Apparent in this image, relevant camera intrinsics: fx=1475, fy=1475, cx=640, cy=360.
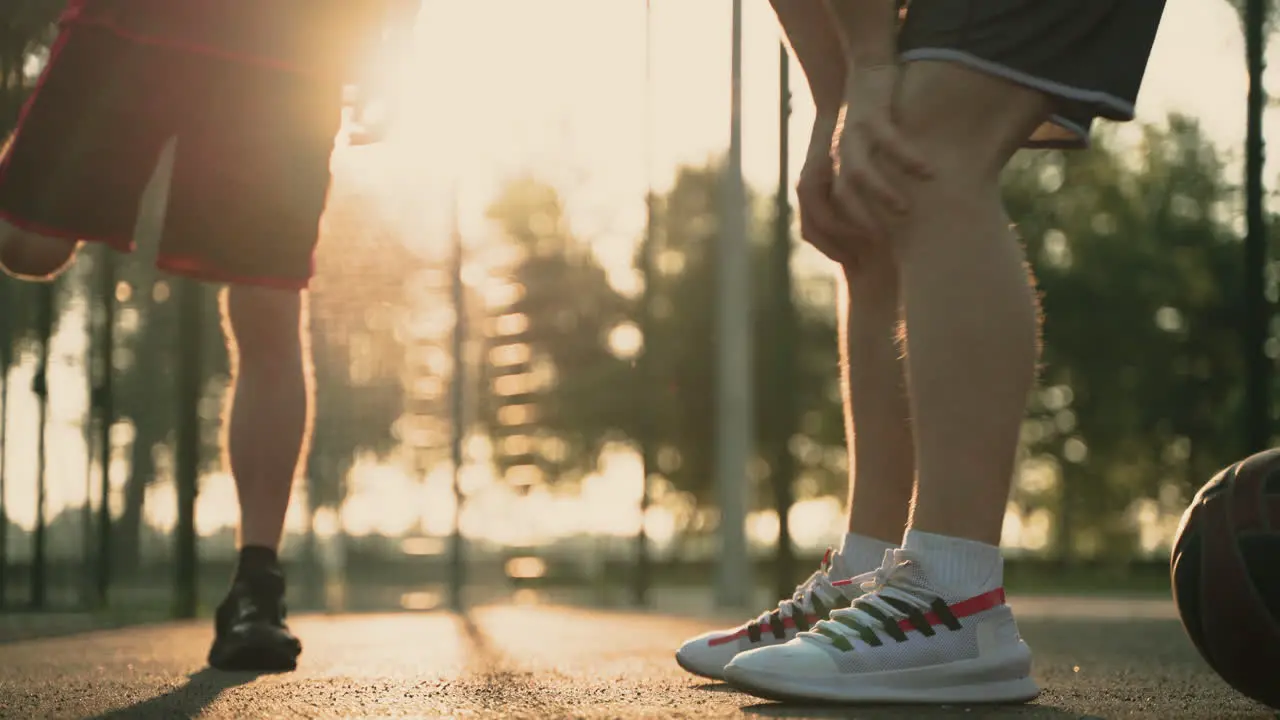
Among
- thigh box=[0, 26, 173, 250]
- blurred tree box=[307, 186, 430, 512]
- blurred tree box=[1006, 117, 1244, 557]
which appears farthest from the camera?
blurred tree box=[1006, 117, 1244, 557]

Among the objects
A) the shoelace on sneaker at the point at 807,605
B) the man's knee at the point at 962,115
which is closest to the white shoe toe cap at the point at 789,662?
the shoelace on sneaker at the point at 807,605

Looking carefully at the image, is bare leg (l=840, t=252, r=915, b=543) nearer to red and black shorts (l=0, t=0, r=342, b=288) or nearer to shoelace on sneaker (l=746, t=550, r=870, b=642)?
shoelace on sneaker (l=746, t=550, r=870, b=642)

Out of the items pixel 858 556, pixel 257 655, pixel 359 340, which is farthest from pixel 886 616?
pixel 359 340

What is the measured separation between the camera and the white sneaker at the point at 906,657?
1472 mm

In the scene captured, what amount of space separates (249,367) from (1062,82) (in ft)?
Answer: 4.35

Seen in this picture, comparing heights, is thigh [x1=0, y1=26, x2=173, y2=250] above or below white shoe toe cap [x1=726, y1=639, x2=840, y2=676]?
above

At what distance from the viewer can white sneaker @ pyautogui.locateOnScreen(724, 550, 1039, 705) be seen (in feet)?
4.83

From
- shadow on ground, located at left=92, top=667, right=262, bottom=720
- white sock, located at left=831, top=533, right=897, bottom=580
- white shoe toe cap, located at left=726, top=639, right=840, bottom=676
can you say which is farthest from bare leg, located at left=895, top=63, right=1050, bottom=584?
shadow on ground, located at left=92, top=667, right=262, bottom=720

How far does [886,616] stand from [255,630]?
3.17ft

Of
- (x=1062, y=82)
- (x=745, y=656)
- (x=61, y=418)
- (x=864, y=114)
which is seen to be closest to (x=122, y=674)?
(x=745, y=656)

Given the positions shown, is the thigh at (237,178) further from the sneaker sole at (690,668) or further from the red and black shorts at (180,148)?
the sneaker sole at (690,668)

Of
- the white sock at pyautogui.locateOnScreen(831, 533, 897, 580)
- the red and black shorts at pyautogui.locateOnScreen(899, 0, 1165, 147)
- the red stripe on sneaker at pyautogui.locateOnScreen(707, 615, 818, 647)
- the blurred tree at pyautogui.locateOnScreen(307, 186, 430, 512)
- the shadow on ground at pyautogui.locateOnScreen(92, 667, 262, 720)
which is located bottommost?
the shadow on ground at pyautogui.locateOnScreen(92, 667, 262, 720)

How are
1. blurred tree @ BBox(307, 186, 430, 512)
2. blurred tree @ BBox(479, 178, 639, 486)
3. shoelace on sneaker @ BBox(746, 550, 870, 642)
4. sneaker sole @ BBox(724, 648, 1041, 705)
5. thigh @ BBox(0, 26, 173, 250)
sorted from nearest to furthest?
sneaker sole @ BBox(724, 648, 1041, 705) → shoelace on sneaker @ BBox(746, 550, 870, 642) → thigh @ BBox(0, 26, 173, 250) → blurred tree @ BBox(307, 186, 430, 512) → blurred tree @ BBox(479, 178, 639, 486)

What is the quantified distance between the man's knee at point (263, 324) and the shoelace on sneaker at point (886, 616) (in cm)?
109
